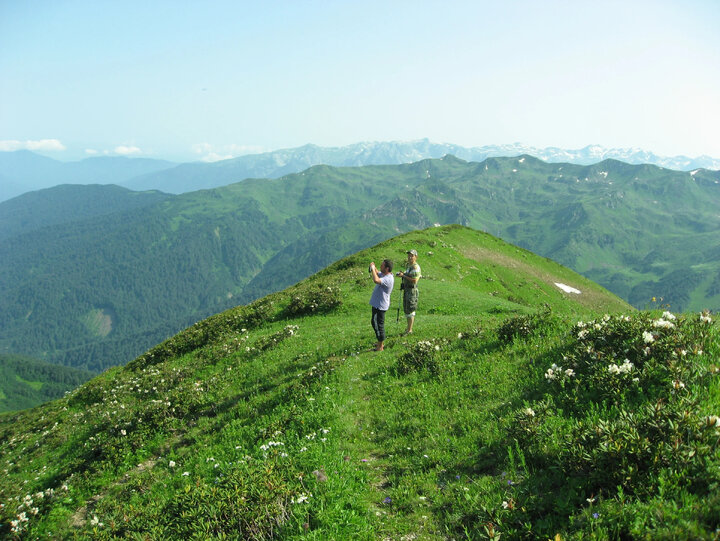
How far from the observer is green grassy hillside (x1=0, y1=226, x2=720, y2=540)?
15.0 feet

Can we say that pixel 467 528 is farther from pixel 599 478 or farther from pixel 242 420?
pixel 242 420

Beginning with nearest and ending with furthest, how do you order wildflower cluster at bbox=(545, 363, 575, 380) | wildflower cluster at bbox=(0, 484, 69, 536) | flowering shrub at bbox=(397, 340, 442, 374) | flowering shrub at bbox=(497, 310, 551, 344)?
wildflower cluster at bbox=(545, 363, 575, 380), wildflower cluster at bbox=(0, 484, 69, 536), flowering shrub at bbox=(497, 310, 551, 344), flowering shrub at bbox=(397, 340, 442, 374)

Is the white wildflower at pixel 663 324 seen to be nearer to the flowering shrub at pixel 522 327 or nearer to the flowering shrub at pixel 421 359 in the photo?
the flowering shrub at pixel 522 327

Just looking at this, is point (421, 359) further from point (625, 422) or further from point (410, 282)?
point (625, 422)

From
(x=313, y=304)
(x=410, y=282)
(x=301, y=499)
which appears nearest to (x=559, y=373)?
(x=301, y=499)

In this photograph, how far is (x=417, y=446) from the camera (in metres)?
7.61

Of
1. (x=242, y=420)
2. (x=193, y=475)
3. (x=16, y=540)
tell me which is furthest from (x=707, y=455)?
(x=16, y=540)

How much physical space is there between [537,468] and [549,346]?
4.61m

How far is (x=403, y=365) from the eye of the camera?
11641mm

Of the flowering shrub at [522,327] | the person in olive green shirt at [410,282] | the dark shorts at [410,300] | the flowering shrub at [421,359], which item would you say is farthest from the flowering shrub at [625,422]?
the dark shorts at [410,300]

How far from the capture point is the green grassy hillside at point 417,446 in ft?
15.0

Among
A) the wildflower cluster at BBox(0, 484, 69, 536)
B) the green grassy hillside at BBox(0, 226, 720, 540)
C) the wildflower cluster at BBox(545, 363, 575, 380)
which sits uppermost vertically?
the wildflower cluster at BBox(545, 363, 575, 380)

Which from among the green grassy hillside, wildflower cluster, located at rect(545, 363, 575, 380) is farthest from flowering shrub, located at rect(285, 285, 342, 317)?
wildflower cluster, located at rect(545, 363, 575, 380)

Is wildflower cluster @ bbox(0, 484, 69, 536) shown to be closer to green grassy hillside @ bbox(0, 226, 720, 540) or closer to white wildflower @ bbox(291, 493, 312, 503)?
green grassy hillside @ bbox(0, 226, 720, 540)
